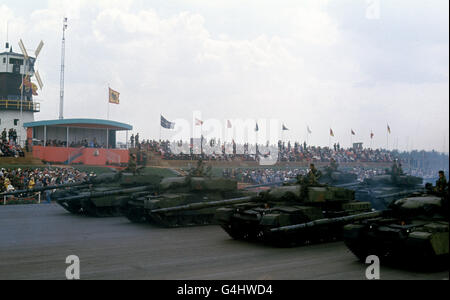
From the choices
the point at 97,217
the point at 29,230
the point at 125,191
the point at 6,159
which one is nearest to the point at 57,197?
the point at 97,217

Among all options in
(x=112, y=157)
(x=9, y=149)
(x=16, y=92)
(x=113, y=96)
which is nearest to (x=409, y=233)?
(x=113, y=96)

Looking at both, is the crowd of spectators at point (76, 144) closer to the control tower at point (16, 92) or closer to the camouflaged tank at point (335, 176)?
the control tower at point (16, 92)

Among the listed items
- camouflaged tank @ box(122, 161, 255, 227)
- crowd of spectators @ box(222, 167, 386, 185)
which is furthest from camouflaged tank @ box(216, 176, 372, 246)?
crowd of spectators @ box(222, 167, 386, 185)

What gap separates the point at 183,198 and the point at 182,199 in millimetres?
78

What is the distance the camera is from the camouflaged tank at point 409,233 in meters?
9.70

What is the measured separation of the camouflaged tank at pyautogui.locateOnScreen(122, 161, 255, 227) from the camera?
17.4 meters

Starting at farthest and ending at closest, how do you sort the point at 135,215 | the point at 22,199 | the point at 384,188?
the point at 22,199, the point at 384,188, the point at 135,215

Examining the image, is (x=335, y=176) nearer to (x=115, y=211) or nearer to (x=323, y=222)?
(x=115, y=211)

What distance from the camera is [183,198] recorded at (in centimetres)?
1797

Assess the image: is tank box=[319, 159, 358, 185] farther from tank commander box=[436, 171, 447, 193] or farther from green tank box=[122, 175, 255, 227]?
tank commander box=[436, 171, 447, 193]

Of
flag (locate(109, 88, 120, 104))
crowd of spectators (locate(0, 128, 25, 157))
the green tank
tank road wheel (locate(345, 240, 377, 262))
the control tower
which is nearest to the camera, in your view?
tank road wheel (locate(345, 240, 377, 262))

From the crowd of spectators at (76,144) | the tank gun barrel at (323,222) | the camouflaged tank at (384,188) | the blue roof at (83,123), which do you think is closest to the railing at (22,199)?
the crowd of spectators at (76,144)

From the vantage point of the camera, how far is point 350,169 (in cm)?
2486

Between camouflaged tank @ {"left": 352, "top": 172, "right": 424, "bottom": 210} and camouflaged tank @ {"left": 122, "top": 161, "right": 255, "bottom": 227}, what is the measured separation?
596 centimetres
